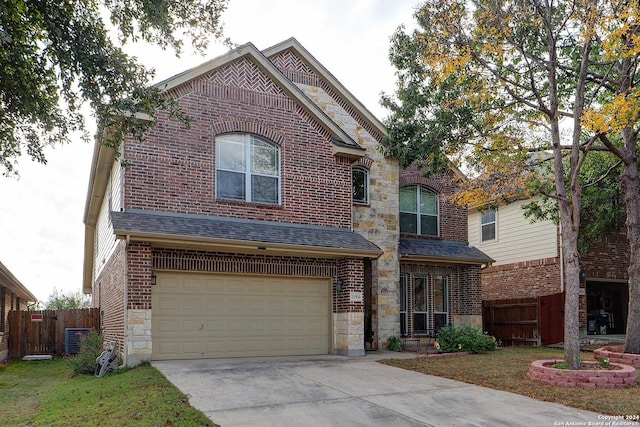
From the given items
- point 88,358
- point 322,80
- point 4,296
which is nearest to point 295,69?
point 322,80

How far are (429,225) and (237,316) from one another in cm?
821

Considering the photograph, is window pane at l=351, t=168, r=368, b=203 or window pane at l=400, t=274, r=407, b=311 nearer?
window pane at l=351, t=168, r=368, b=203

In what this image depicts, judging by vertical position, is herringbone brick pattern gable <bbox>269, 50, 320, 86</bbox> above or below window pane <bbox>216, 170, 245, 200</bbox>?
above

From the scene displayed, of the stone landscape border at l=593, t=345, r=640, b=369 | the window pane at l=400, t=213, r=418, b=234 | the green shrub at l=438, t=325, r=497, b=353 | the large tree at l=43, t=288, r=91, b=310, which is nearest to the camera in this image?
the stone landscape border at l=593, t=345, r=640, b=369

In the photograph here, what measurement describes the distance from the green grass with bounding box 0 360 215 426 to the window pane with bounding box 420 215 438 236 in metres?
10.7

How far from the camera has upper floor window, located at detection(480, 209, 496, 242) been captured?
23969mm

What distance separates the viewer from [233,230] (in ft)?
42.8

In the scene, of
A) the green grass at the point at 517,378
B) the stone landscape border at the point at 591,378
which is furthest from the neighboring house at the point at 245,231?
the stone landscape border at the point at 591,378

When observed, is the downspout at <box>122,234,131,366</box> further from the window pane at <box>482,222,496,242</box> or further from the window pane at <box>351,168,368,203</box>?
the window pane at <box>482,222,496,242</box>

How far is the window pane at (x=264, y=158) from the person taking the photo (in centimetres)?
1430

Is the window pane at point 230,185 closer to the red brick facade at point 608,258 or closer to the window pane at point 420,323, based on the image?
the window pane at point 420,323

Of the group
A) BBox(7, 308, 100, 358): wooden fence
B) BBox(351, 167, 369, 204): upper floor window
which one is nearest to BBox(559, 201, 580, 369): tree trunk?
BBox(351, 167, 369, 204): upper floor window

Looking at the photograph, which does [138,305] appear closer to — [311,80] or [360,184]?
[360,184]

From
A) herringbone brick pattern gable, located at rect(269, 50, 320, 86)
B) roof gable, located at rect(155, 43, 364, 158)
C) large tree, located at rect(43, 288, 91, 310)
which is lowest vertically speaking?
large tree, located at rect(43, 288, 91, 310)
